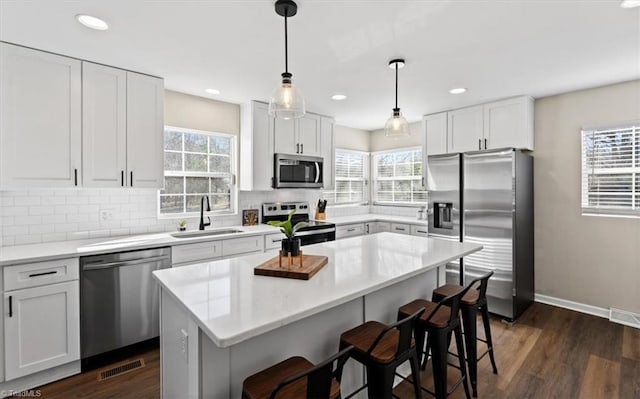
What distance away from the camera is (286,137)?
160 inches

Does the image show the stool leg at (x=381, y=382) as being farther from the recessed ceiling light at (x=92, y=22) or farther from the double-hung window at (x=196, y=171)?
the double-hung window at (x=196, y=171)

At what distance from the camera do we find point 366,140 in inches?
224

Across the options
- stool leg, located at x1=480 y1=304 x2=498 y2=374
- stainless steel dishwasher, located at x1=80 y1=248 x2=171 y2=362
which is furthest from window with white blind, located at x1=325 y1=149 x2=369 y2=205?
stool leg, located at x1=480 y1=304 x2=498 y2=374

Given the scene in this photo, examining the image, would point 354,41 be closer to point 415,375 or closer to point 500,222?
point 415,375

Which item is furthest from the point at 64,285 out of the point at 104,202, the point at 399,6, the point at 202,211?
the point at 399,6

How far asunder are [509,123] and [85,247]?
14.5ft

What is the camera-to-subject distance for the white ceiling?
184cm

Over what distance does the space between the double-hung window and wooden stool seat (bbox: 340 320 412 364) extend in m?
2.59

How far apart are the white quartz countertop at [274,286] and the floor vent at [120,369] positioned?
128 centimetres

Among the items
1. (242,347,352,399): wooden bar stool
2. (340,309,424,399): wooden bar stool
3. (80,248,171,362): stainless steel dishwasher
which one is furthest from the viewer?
(80,248,171,362): stainless steel dishwasher

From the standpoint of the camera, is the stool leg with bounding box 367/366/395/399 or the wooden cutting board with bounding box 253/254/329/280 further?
the wooden cutting board with bounding box 253/254/329/280

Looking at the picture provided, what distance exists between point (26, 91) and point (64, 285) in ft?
4.86

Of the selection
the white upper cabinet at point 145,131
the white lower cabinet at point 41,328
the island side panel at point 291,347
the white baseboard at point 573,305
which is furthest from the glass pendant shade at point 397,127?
the white baseboard at point 573,305

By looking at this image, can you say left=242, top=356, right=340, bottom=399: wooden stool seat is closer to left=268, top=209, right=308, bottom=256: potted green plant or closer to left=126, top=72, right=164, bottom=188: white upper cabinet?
left=268, top=209, right=308, bottom=256: potted green plant
